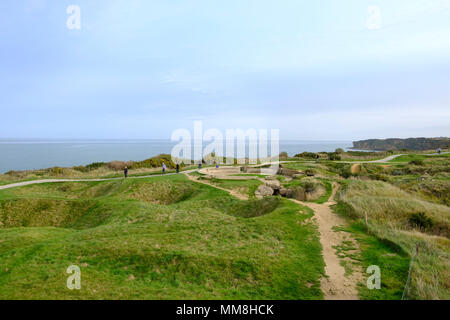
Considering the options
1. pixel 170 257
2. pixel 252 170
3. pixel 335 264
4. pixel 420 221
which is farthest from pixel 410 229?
pixel 252 170

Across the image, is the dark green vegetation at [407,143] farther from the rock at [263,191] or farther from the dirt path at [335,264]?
A: the dirt path at [335,264]

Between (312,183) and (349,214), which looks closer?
Result: (349,214)

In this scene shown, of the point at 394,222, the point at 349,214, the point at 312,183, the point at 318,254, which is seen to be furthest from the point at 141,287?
the point at 312,183

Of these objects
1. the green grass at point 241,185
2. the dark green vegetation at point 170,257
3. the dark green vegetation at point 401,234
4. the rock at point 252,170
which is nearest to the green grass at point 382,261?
the dark green vegetation at point 401,234

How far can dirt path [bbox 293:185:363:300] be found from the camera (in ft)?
21.1

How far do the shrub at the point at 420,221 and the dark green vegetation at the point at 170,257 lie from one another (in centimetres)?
498

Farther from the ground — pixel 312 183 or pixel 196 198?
pixel 312 183

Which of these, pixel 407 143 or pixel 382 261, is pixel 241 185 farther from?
pixel 407 143

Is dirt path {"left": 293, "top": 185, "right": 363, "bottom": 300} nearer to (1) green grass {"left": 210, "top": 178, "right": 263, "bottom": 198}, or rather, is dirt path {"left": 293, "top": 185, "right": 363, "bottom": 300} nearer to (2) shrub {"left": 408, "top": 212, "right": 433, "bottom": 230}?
(2) shrub {"left": 408, "top": 212, "right": 433, "bottom": 230}

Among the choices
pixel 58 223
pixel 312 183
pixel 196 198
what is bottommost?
pixel 58 223

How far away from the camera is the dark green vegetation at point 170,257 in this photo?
6.32m

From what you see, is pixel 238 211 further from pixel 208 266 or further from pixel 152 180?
pixel 152 180
